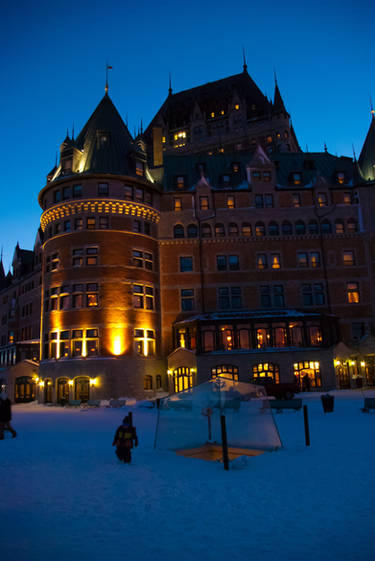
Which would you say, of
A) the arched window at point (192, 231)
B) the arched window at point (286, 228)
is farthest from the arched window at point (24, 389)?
the arched window at point (286, 228)

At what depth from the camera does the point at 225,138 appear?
83.1 meters

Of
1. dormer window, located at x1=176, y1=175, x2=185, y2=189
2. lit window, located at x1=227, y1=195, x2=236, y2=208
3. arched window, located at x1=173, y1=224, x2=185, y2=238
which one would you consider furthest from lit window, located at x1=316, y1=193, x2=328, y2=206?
arched window, located at x1=173, y1=224, x2=185, y2=238

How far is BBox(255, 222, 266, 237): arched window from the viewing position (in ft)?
153

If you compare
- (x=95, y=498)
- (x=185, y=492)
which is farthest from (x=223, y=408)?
(x=95, y=498)

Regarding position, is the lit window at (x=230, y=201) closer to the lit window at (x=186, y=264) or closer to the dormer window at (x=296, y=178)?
the lit window at (x=186, y=264)

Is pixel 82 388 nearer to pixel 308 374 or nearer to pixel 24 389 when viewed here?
pixel 24 389

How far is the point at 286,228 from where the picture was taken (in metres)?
47.3

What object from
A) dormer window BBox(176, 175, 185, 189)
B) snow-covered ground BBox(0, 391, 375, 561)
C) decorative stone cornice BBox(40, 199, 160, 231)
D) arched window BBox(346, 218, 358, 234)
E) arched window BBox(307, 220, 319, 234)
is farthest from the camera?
dormer window BBox(176, 175, 185, 189)

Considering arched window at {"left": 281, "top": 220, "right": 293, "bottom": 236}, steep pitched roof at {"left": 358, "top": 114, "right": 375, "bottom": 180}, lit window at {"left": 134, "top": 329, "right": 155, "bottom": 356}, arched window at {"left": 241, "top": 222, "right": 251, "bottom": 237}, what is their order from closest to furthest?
1. lit window at {"left": 134, "top": 329, "right": 155, "bottom": 356}
2. arched window at {"left": 241, "top": 222, "right": 251, "bottom": 237}
3. arched window at {"left": 281, "top": 220, "right": 293, "bottom": 236}
4. steep pitched roof at {"left": 358, "top": 114, "right": 375, "bottom": 180}

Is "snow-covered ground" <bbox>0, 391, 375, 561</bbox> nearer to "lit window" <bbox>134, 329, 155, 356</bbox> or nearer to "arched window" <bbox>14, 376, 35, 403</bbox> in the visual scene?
"lit window" <bbox>134, 329, 155, 356</bbox>

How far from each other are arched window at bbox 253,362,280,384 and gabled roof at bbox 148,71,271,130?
191ft

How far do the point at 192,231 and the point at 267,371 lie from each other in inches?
653

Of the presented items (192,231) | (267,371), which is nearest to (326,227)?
(192,231)

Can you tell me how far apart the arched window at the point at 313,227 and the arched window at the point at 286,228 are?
6.48 feet
